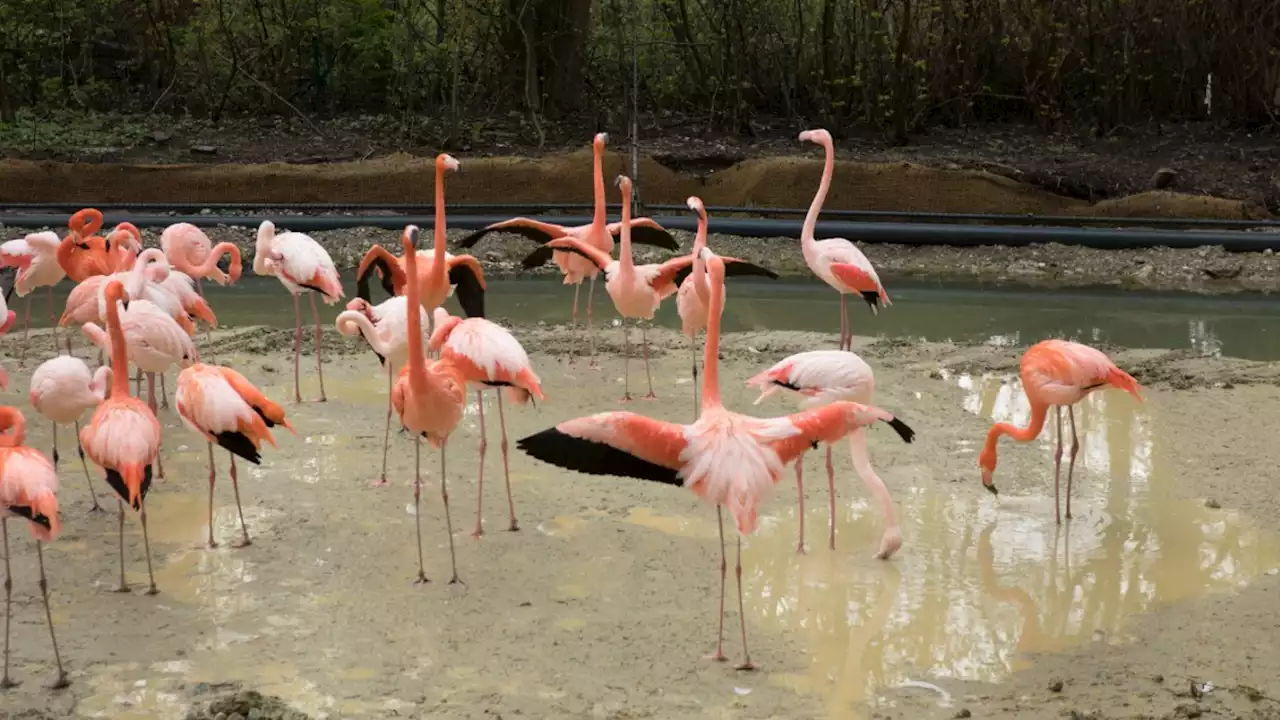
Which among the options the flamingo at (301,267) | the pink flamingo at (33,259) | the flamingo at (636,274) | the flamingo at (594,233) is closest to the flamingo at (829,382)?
the flamingo at (636,274)

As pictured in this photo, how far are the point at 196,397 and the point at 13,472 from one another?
2.76 ft

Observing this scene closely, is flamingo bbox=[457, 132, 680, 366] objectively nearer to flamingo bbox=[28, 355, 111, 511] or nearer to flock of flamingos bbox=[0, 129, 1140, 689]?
flock of flamingos bbox=[0, 129, 1140, 689]

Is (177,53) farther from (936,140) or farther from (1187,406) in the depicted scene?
(1187,406)

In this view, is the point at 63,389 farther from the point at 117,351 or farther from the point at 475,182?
the point at 475,182

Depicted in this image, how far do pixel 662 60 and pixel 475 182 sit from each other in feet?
11.6

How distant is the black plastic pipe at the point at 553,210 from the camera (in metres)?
11.0

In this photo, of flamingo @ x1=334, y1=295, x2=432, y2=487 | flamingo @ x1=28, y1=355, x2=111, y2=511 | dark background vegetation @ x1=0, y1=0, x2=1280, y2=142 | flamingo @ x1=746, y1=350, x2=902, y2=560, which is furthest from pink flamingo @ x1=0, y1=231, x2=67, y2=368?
dark background vegetation @ x1=0, y1=0, x2=1280, y2=142

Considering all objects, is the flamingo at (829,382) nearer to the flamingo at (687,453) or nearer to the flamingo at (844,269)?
the flamingo at (687,453)

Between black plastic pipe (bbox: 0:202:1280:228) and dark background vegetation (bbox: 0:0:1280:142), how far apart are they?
179cm

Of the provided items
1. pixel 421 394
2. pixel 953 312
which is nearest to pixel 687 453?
pixel 421 394

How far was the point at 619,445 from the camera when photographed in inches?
153

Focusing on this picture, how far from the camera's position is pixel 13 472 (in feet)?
12.5

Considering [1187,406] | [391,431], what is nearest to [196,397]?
[391,431]

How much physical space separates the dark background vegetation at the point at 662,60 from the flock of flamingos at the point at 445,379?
6387mm
